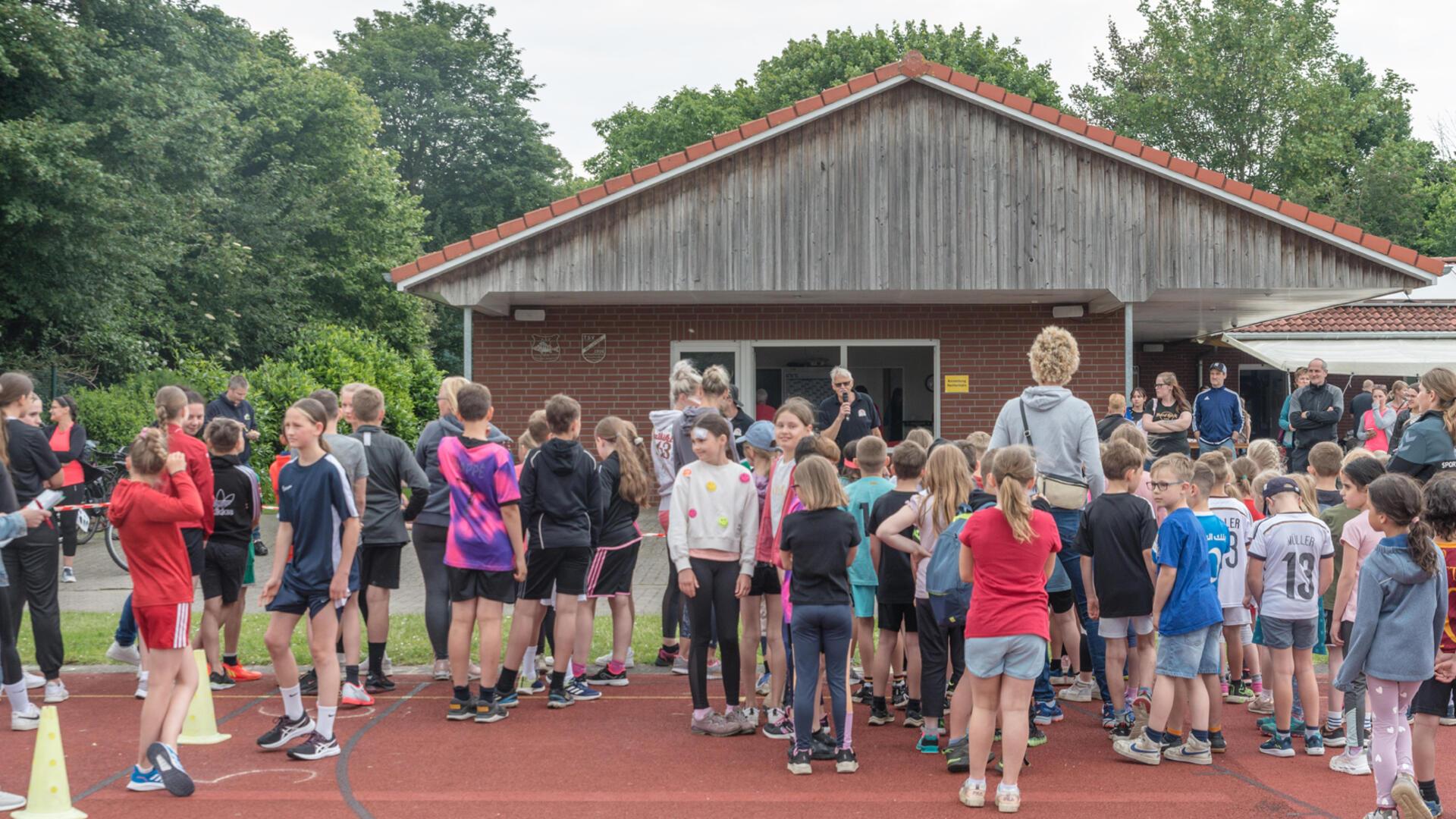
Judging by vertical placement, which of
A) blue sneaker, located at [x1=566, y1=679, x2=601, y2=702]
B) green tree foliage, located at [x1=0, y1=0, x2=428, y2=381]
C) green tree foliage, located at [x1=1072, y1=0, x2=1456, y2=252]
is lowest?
blue sneaker, located at [x1=566, y1=679, x2=601, y2=702]

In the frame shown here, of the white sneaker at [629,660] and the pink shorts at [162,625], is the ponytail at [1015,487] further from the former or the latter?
the pink shorts at [162,625]

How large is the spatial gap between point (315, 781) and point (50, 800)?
3.76ft

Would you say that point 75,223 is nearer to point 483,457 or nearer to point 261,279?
point 261,279

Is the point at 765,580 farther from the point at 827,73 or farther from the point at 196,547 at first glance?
the point at 827,73

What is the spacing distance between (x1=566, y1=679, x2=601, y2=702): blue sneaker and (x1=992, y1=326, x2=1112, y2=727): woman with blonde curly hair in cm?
271

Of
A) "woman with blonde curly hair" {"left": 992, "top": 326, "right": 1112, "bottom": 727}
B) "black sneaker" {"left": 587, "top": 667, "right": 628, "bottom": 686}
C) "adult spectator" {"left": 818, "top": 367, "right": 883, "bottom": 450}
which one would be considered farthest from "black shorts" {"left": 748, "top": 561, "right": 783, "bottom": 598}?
"adult spectator" {"left": 818, "top": 367, "right": 883, "bottom": 450}

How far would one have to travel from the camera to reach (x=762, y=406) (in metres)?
16.2

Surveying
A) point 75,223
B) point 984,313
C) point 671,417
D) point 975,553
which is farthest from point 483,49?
point 975,553

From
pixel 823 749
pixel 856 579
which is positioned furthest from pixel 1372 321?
pixel 823 749

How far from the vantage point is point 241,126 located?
3122 centimetres

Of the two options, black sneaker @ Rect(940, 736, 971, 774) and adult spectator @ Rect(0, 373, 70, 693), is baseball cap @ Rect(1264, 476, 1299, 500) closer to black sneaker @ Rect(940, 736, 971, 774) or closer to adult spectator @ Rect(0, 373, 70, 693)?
black sneaker @ Rect(940, 736, 971, 774)

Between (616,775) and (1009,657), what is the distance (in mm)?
2018

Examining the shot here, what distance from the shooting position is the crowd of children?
575cm

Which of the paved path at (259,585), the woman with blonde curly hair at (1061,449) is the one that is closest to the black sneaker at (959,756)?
the woman with blonde curly hair at (1061,449)
